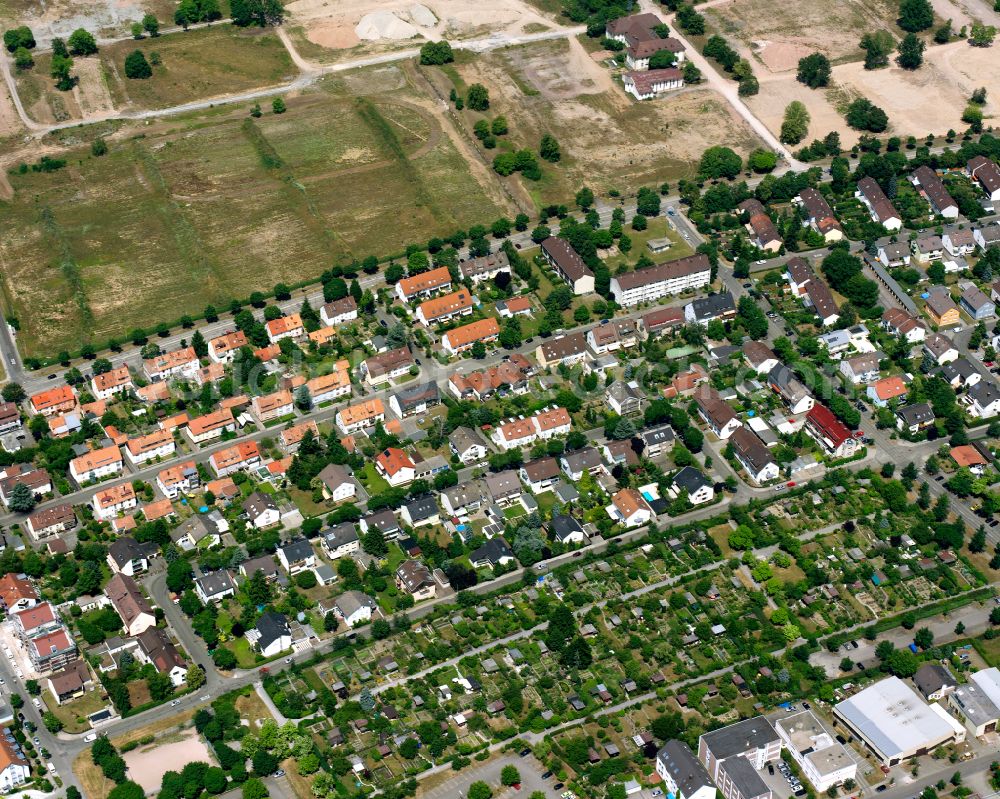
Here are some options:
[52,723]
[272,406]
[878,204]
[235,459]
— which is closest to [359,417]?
[272,406]

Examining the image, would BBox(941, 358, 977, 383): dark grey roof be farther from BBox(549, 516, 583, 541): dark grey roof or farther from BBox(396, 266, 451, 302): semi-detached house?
BBox(396, 266, 451, 302): semi-detached house

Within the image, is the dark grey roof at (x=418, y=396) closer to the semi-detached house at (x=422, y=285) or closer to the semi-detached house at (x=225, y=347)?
the semi-detached house at (x=422, y=285)

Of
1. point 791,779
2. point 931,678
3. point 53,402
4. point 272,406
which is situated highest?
point 53,402

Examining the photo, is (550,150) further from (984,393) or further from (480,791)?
(480,791)

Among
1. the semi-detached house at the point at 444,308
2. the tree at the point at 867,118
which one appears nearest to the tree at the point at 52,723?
the semi-detached house at the point at 444,308

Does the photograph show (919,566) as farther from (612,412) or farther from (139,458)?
(139,458)

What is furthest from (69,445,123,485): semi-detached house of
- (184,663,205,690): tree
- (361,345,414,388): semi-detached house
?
(184,663,205,690): tree
